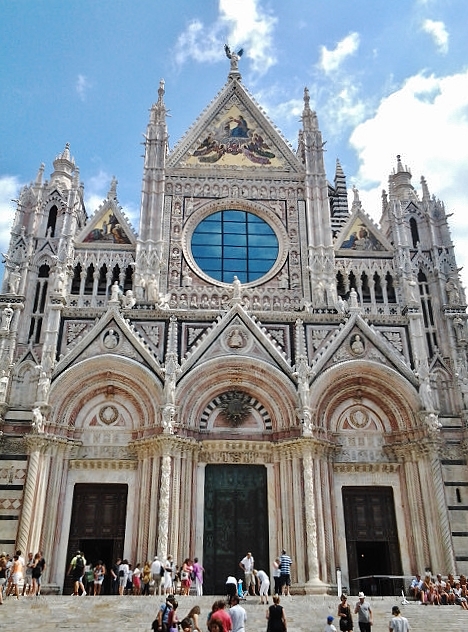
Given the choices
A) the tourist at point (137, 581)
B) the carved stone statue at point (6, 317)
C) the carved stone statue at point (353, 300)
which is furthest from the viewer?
the carved stone statue at point (353, 300)

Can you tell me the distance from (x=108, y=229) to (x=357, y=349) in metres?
10.2

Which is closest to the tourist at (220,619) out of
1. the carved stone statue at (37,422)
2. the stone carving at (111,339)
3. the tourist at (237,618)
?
the tourist at (237,618)

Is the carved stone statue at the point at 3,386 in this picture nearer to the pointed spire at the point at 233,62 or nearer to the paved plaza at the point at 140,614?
the paved plaza at the point at 140,614

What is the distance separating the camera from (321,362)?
20.0 metres

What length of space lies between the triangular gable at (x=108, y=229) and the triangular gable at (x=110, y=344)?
358 cm

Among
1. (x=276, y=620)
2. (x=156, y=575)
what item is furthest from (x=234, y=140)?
(x=276, y=620)

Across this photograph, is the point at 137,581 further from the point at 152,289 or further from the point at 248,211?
the point at 248,211

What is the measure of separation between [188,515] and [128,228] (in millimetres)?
A: 10738

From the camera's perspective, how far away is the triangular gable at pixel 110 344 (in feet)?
64.4

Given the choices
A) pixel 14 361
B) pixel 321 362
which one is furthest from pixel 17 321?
pixel 321 362

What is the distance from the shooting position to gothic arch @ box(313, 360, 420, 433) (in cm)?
1964

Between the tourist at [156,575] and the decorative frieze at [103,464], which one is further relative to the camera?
the decorative frieze at [103,464]

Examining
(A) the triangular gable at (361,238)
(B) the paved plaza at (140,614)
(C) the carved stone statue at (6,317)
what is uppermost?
(A) the triangular gable at (361,238)

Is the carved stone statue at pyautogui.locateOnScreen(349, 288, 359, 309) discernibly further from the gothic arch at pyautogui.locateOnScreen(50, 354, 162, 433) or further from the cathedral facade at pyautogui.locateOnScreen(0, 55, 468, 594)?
the gothic arch at pyautogui.locateOnScreen(50, 354, 162, 433)
